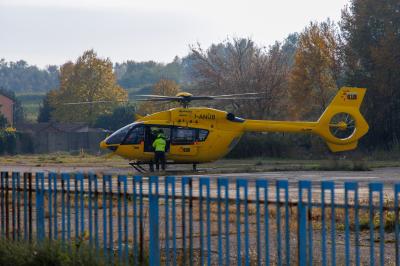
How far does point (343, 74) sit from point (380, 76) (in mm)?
4972

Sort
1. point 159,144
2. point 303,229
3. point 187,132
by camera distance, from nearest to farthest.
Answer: point 303,229 < point 159,144 < point 187,132

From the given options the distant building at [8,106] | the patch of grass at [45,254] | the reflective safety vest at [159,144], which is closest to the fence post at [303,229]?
the patch of grass at [45,254]

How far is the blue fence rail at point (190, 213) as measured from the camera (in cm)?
758

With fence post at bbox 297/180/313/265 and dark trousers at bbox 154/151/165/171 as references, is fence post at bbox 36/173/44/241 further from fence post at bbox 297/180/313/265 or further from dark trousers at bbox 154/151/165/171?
dark trousers at bbox 154/151/165/171

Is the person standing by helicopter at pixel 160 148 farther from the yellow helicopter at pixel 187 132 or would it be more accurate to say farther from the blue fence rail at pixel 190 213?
the blue fence rail at pixel 190 213

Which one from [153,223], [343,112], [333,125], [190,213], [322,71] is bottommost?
[153,223]

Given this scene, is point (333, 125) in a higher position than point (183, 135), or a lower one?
higher

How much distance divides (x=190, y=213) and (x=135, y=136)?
22914 mm

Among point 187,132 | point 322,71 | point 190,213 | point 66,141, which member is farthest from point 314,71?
point 190,213

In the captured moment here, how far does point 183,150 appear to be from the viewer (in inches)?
1246

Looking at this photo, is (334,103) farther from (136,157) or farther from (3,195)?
(3,195)

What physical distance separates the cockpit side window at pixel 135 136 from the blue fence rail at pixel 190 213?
18380 millimetres

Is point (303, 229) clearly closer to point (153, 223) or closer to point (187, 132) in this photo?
point (153, 223)

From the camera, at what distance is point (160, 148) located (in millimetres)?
31016
